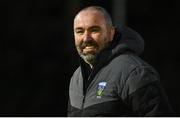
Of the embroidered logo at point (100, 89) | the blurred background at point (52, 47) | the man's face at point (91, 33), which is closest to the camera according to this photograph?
the embroidered logo at point (100, 89)

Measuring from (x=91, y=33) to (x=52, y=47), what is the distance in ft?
20.2

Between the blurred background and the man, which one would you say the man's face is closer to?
the man

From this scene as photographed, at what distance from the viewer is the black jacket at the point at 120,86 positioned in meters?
3.55

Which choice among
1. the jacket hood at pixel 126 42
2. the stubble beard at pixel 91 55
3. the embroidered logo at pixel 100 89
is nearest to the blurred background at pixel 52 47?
the jacket hood at pixel 126 42

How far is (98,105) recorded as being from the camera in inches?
146

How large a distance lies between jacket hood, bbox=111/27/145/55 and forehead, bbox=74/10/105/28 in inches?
A: 6.3

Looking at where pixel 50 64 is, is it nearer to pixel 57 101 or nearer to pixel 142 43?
pixel 57 101

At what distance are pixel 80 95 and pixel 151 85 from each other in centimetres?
51

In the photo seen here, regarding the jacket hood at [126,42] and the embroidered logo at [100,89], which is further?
A: the jacket hood at [126,42]

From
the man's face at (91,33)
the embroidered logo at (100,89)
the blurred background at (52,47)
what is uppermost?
the man's face at (91,33)

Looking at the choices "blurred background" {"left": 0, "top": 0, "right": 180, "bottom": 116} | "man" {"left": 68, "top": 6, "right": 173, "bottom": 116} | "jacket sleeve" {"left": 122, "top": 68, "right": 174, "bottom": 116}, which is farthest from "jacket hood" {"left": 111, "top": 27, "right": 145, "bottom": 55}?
"blurred background" {"left": 0, "top": 0, "right": 180, "bottom": 116}

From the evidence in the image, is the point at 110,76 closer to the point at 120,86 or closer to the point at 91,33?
the point at 120,86

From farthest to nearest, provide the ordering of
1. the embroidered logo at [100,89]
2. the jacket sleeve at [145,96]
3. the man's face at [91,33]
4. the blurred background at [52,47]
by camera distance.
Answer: the blurred background at [52,47], the man's face at [91,33], the embroidered logo at [100,89], the jacket sleeve at [145,96]

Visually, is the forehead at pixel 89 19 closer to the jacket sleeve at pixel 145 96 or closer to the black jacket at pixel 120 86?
the black jacket at pixel 120 86
